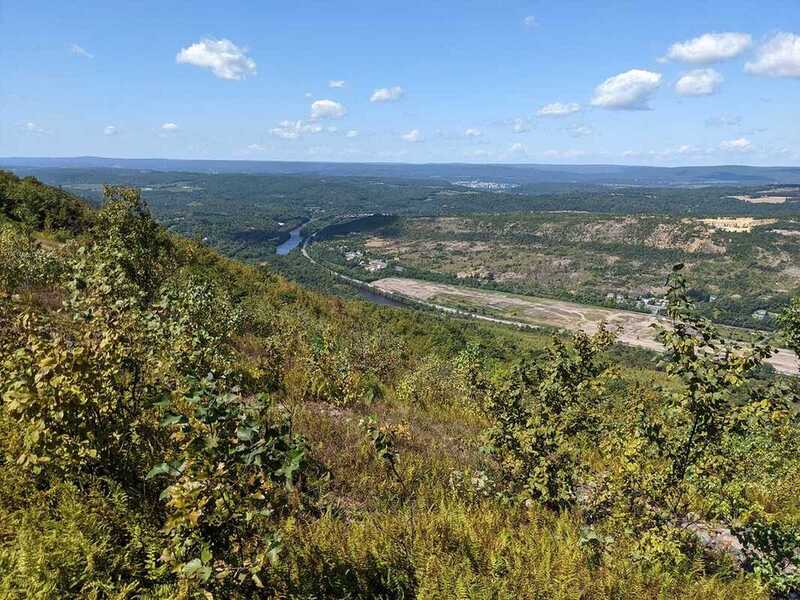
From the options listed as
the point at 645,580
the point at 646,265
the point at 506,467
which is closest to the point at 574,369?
the point at 506,467

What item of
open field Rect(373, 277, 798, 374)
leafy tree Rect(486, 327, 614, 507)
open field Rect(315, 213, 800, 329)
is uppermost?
leafy tree Rect(486, 327, 614, 507)

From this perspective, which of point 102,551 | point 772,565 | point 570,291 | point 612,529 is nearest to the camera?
point 102,551

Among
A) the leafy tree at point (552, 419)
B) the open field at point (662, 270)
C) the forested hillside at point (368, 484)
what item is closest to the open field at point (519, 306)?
the open field at point (662, 270)

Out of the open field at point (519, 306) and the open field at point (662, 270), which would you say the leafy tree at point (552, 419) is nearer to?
the open field at point (519, 306)

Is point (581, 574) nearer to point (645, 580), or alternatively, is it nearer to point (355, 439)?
point (645, 580)

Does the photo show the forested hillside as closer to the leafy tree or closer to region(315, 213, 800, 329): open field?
the leafy tree

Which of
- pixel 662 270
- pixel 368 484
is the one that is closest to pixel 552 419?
pixel 368 484

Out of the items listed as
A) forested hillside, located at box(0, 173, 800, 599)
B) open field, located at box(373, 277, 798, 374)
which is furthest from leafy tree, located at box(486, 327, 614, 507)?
open field, located at box(373, 277, 798, 374)
